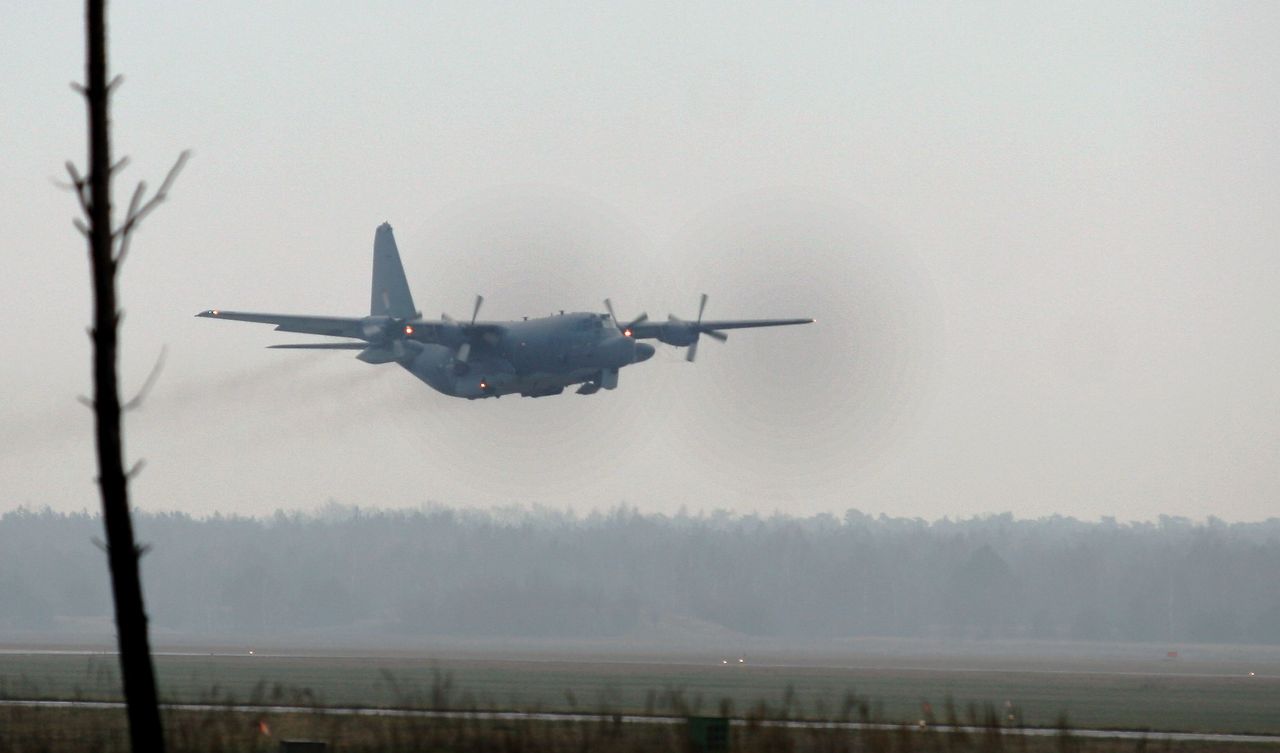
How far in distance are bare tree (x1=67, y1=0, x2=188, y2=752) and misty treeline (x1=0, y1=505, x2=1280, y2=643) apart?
95043 millimetres

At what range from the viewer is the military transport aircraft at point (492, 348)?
5784 cm

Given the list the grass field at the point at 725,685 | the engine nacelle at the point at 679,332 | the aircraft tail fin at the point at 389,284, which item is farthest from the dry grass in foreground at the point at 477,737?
the aircraft tail fin at the point at 389,284

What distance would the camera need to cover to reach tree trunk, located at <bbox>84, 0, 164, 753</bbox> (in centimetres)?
1215

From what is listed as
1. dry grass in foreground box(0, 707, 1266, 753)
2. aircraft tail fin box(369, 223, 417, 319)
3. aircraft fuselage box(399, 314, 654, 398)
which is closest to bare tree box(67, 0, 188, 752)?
dry grass in foreground box(0, 707, 1266, 753)

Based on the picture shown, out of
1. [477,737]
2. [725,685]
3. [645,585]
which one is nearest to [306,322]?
[725,685]

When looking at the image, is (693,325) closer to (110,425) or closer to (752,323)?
(752,323)

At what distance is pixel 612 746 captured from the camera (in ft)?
77.9

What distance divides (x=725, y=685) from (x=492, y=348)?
14.8m

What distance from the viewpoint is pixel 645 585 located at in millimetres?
121875

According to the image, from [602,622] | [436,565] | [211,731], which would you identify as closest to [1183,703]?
[211,731]

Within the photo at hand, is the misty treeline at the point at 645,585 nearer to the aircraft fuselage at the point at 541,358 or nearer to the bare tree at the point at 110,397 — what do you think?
the aircraft fuselage at the point at 541,358

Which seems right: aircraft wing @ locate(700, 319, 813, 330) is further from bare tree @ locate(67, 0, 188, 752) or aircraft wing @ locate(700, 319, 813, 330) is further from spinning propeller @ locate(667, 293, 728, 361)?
bare tree @ locate(67, 0, 188, 752)

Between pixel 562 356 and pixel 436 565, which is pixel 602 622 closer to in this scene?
pixel 436 565

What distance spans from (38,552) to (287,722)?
126979 millimetres
